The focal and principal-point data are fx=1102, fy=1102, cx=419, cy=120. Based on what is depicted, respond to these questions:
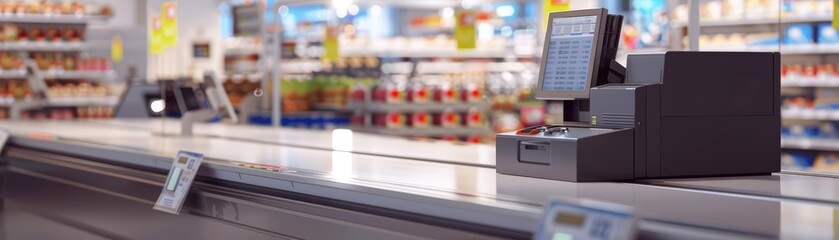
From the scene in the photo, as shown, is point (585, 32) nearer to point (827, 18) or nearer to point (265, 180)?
point (265, 180)

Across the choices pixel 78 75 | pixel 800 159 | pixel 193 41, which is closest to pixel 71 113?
pixel 78 75

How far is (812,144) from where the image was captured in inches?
312

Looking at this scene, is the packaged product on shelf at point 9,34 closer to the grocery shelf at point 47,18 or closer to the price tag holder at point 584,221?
the grocery shelf at point 47,18

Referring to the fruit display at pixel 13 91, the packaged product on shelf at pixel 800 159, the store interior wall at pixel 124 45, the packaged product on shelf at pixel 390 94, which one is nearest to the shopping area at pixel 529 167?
the packaged product on shelf at pixel 800 159

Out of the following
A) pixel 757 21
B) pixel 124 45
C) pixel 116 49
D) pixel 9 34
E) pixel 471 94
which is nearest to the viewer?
pixel 757 21

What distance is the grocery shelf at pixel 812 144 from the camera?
7848 mm

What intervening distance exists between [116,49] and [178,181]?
15093 mm

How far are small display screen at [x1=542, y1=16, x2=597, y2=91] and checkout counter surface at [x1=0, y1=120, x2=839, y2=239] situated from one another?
276 mm

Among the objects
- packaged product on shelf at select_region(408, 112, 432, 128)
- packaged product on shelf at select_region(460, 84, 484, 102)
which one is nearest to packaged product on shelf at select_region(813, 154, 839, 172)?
packaged product on shelf at select_region(460, 84, 484, 102)

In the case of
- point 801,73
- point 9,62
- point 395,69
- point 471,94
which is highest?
point 9,62

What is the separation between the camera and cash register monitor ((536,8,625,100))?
101 inches

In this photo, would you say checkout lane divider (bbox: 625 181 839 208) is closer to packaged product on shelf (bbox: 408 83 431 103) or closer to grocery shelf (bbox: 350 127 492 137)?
grocery shelf (bbox: 350 127 492 137)

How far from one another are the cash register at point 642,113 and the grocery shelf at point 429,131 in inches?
243

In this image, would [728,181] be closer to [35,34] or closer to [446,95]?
[446,95]
